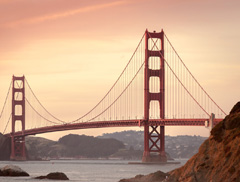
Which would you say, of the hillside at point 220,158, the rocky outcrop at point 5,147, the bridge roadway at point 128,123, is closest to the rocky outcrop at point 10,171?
the hillside at point 220,158

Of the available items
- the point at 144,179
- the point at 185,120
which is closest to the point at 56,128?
the point at 185,120

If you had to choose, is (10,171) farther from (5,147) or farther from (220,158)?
(5,147)

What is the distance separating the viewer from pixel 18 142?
132 metres

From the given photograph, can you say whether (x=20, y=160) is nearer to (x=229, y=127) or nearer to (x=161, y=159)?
(x=161, y=159)

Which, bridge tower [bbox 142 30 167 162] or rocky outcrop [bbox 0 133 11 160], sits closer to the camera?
bridge tower [bbox 142 30 167 162]

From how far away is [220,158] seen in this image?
26.7 m

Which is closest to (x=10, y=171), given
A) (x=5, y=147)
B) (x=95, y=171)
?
(x=95, y=171)

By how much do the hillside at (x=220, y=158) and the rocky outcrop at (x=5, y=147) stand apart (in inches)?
4266

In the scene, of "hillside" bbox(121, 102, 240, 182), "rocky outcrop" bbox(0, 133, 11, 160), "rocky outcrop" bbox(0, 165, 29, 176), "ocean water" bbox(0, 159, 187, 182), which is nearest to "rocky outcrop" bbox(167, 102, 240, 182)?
"hillside" bbox(121, 102, 240, 182)

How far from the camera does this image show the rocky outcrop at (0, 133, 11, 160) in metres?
135

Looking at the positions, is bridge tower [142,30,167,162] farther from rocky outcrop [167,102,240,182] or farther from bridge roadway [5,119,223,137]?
rocky outcrop [167,102,240,182]

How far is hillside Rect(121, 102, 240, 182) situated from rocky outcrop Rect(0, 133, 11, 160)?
108 metres

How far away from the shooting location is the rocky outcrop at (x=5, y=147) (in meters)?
135

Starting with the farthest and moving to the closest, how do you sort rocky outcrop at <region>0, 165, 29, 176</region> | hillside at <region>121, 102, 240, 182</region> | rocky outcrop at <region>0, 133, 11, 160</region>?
rocky outcrop at <region>0, 133, 11, 160</region> < rocky outcrop at <region>0, 165, 29, 176</region> < hillside at <region>121, 102, 240, 182</region>
